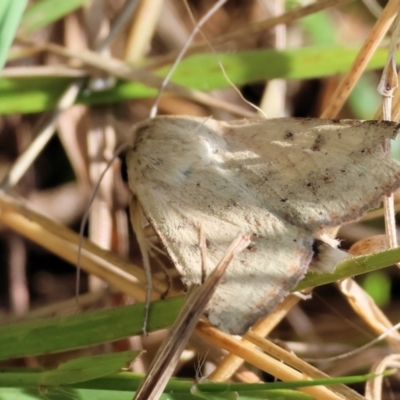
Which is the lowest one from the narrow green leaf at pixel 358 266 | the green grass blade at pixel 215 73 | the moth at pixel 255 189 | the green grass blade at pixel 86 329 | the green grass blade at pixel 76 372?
the green grass blade at pixel 76 372

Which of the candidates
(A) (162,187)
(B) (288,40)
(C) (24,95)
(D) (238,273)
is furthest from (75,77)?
(D) (238,273)

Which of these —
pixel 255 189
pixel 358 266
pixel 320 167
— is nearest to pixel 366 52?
pixel 320 167

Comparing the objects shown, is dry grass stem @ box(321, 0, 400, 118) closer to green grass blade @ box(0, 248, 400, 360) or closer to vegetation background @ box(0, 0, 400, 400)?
vegetation background @ box(0, 0, 400, 400)

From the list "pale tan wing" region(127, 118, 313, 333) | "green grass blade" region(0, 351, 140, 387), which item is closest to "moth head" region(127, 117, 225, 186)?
"pale tan wing" region(127, 118, 313, 333)

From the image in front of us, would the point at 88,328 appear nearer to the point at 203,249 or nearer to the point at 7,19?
the point at 203,249

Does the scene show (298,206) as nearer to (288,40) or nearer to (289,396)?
(289,396)

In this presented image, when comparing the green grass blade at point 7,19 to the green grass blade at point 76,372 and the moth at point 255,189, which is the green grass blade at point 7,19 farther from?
the green grass blade at point 76,372

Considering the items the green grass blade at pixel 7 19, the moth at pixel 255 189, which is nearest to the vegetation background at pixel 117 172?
the green grass blade at pixel 7 19
